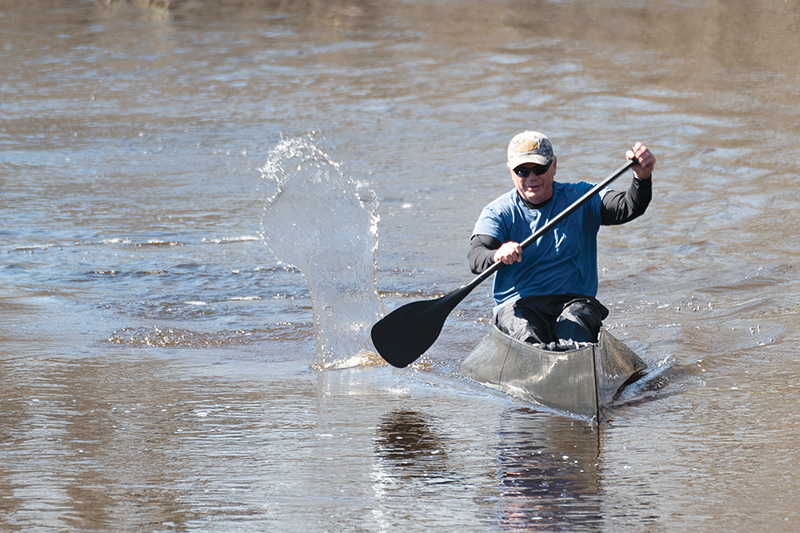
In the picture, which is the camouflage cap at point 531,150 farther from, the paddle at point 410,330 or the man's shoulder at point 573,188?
the paddle at point 410,330

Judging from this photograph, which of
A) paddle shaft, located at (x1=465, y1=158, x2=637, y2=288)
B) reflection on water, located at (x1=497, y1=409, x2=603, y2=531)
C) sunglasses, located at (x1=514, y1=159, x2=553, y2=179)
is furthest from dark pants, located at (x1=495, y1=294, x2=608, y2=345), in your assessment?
sunglasses, located at (x1=514, y1=159, x2=553, y2=179)

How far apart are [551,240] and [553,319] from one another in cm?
40

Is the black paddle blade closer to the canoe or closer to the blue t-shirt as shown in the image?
the canoe

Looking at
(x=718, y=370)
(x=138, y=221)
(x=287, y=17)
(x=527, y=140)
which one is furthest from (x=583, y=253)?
(x=287, y=17)

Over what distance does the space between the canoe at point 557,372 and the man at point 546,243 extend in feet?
0.34

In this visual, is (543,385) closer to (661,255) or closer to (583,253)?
(583,253)

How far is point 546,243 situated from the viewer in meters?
5.21

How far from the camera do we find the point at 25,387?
538 cm

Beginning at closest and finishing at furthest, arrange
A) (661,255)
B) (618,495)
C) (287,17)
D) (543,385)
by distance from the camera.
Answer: (618,495) → (543,385) → (661,255) → (287,17)

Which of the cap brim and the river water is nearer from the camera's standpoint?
the river water

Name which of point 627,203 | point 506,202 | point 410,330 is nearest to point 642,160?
point 627,203

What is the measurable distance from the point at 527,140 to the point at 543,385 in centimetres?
121

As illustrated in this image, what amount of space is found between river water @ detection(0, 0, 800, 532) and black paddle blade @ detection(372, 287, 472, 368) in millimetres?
193

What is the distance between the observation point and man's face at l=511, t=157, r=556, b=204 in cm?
514
